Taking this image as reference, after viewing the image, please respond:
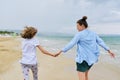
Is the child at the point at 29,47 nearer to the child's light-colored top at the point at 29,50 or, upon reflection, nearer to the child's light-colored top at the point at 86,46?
the child's light-colored top at the point at 29,50

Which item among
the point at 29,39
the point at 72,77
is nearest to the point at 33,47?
the point at 29,39

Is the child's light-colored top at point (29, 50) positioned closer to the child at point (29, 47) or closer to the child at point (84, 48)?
the child at point (29, 47)

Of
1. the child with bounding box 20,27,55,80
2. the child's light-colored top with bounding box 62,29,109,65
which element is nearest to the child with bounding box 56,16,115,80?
the child's light-colored top with bounding box 62,29,109,65

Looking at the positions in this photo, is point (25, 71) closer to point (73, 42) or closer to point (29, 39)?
point (29, 39)

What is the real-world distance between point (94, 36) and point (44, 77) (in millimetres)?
3911

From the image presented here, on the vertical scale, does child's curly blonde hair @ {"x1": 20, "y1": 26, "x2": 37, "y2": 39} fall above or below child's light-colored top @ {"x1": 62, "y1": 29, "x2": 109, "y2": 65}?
above

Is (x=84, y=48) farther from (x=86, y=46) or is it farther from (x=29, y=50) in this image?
(x=29, y=50)

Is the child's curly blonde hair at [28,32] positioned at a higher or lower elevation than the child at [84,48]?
higher

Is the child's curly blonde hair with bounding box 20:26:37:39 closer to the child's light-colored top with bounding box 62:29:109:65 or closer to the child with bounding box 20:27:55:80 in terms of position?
the child with bounding box 20:27:55:80

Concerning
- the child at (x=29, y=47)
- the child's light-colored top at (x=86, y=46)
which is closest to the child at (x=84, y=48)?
the child's light-colored top at (x=86, y=46)

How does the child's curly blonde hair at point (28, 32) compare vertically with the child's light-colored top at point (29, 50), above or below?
above

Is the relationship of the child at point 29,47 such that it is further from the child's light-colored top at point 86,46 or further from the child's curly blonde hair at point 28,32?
the child's light-colored top at point 86,46

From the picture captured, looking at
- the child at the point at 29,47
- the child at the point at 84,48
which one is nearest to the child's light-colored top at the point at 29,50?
the child at the point at 29,47

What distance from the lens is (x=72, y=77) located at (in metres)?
11.0
